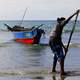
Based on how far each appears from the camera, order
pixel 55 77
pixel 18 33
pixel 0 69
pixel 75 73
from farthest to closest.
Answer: pixel 18 33 → pixel 0 69 → pixel 75 73 → pixel 55 77

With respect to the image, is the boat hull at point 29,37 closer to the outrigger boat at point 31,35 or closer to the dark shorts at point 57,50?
the outrigger boat at point 31,35

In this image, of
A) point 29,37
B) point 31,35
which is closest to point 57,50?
point 31,35

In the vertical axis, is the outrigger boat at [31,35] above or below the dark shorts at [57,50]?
below

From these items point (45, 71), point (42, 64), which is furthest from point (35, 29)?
point (45, 71)

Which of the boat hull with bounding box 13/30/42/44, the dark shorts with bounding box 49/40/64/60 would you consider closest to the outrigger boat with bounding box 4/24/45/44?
the boat hull with bounding box 13/30/42/44

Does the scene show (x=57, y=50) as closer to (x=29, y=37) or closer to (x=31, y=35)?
(x=31, y=35)

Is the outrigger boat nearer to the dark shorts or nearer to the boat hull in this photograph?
the boat hull

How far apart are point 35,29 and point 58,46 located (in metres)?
23.4

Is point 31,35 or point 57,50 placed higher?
point 57,50

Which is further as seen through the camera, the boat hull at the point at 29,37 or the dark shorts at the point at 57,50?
the boat hull at the point at 29,37

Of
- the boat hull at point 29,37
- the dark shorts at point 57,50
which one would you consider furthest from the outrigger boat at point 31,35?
the dark shorts at point 57,50

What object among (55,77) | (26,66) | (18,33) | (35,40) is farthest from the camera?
(18,33)

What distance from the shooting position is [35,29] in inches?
1441

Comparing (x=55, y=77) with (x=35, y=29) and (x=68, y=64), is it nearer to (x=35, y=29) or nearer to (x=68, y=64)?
(x=68, y=64)
